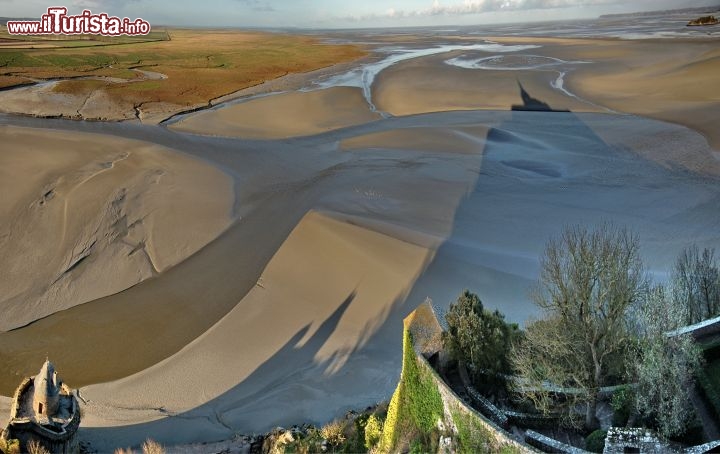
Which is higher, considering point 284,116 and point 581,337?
point 284,116

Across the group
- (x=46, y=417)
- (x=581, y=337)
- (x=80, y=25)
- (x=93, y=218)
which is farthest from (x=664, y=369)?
(x=80, y=25)

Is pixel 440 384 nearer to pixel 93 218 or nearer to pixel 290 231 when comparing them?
pixel 290 231

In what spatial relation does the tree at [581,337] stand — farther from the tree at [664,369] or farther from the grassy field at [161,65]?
the grassy field at [161,65]

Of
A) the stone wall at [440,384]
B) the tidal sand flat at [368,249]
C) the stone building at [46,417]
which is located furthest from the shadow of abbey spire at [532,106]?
the stone building at [46,417]

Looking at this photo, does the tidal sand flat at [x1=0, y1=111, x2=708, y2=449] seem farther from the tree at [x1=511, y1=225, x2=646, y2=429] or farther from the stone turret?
the tree at [x1=511, y1=225, x2=646, y2=429]

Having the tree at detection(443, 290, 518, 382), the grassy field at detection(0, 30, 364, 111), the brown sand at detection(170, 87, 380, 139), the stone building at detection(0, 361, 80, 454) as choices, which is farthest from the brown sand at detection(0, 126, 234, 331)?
the grassy field at detection(0, 30, 364, 111)

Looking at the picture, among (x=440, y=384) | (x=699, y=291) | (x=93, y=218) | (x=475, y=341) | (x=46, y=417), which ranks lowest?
(x=46, y=417)

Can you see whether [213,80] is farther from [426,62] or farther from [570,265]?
[570,265]
